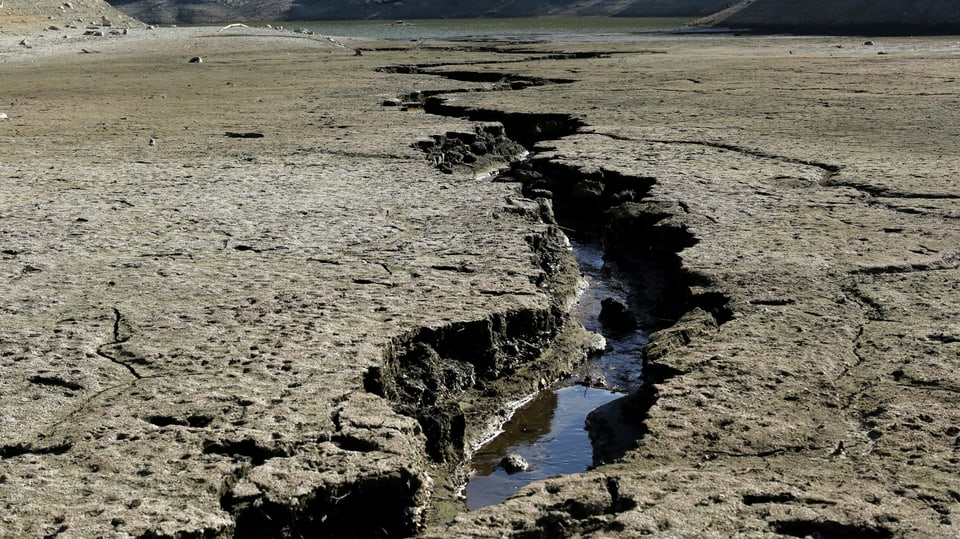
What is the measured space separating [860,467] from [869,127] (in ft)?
A: 19.1

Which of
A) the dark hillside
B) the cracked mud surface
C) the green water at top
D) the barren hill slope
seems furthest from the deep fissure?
the dark hillside

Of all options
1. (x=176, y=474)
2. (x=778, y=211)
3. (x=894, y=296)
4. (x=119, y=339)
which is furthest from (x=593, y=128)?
(x=176, y=474)

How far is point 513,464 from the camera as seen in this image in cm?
287

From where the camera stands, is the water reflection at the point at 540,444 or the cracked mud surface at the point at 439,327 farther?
the water reflection at the point at 540,444

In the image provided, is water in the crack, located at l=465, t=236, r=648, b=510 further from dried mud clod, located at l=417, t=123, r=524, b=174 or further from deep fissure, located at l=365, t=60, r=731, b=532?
dried mud clod, located at l=417, t=123, r=524, b=174

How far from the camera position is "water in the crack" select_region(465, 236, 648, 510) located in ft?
9.23

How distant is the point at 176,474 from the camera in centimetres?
232

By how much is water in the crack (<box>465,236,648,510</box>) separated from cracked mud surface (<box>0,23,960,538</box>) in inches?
4.0

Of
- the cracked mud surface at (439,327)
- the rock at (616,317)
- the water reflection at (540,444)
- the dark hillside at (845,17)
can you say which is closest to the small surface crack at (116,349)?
the cracked mud surface at (439,327)

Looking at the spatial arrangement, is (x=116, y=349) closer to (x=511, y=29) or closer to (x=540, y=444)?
(x=540, y=444)

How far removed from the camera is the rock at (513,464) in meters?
2.86

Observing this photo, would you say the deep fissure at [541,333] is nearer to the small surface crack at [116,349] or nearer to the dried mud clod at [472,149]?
the dried mud clod at [472,149]

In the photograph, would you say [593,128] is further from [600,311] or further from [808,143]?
[600,311]

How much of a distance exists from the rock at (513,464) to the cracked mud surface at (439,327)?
0.52ft
